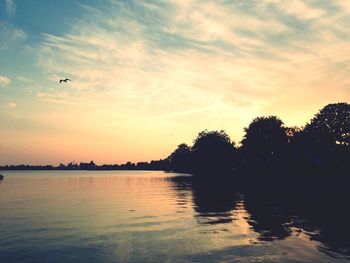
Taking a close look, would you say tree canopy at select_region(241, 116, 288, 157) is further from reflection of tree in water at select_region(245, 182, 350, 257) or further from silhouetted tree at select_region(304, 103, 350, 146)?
reflection of tree in water at select_region(245, 182, 350, 257)

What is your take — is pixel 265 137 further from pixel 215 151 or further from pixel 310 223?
pixel 310 223

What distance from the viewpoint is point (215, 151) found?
169750mm

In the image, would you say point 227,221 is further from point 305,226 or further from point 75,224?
point 75,224

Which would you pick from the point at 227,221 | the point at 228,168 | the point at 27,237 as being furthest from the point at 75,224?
the point at 228,168

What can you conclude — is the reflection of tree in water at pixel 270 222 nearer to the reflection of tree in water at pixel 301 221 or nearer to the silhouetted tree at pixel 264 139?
the reflection of tree in water at pixel 301 221

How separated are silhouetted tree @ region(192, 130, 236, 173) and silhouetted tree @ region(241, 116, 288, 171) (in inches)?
1422

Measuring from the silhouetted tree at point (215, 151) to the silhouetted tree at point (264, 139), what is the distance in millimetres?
36129

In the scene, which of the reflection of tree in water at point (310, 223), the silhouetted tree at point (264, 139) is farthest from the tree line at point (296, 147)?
the reflection of tree in water at point (310, 223)

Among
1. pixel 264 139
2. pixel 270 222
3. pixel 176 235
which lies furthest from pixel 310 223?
pixel 264 139

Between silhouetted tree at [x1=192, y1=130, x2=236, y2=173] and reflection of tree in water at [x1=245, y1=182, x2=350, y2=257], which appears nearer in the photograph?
reflection of tree in water at [x1=245, y1=182, x2=350, y2=257]

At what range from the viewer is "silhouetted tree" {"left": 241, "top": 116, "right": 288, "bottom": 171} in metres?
126

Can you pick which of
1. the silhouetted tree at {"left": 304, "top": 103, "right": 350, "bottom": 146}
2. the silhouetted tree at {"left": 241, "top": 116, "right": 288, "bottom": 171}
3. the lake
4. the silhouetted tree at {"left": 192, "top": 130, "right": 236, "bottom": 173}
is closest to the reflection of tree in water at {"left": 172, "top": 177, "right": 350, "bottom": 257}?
the lake

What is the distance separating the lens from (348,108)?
96.4 meters

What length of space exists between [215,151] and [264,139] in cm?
4522
